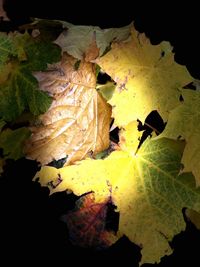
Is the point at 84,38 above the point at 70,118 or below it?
above

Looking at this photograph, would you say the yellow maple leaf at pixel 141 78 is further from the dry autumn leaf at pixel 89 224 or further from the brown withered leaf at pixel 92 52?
the dry autumn leaf at pixel 89 224

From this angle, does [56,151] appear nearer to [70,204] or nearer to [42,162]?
[42,162]

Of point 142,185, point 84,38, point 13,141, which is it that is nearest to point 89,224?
point 142,185

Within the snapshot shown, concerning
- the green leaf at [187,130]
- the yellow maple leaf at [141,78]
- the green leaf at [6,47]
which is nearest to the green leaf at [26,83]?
the green leaf at [6,47]

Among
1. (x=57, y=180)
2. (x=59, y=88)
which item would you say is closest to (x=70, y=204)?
(x=57, y=180)

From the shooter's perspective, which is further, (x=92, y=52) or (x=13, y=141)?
(x=13, y=141)

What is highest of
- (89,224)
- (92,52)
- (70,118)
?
(92,52)

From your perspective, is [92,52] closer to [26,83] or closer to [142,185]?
[26,83]
